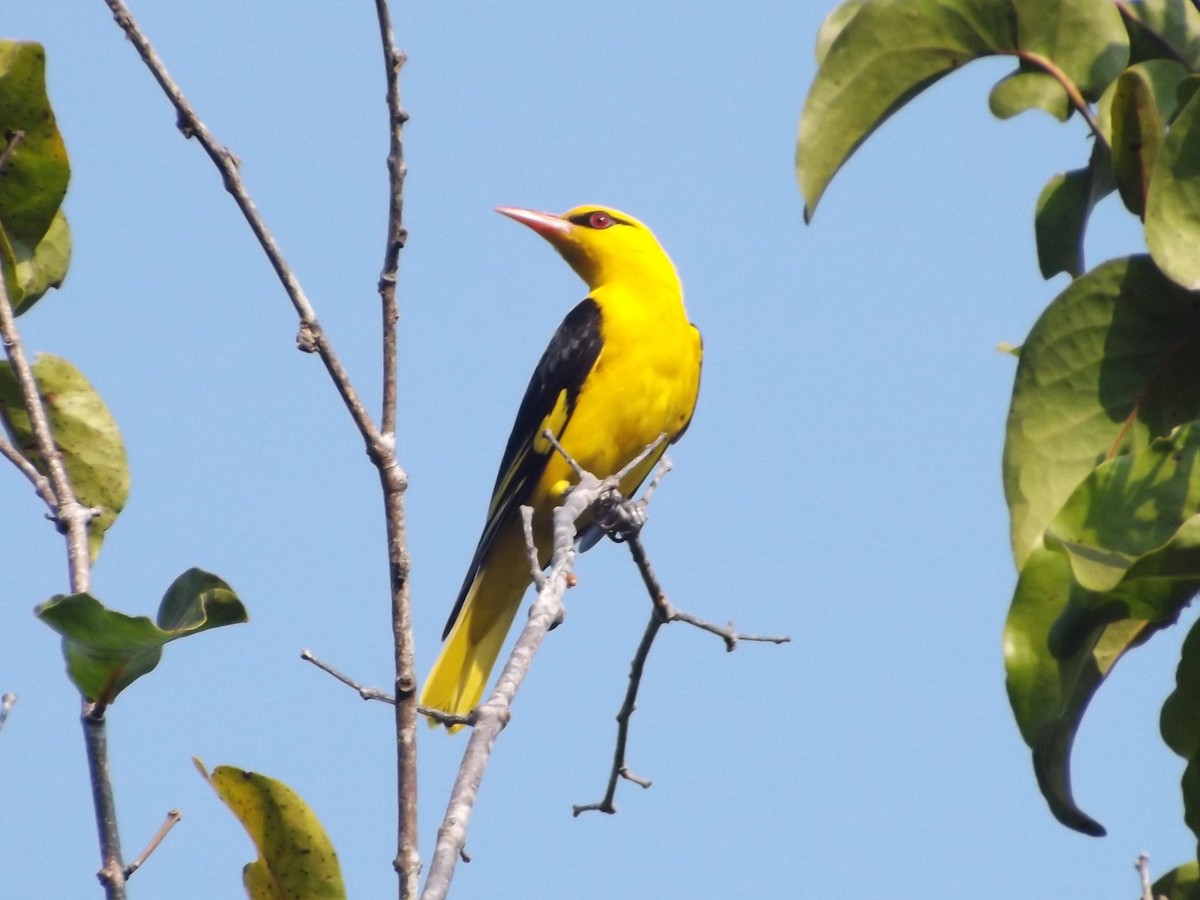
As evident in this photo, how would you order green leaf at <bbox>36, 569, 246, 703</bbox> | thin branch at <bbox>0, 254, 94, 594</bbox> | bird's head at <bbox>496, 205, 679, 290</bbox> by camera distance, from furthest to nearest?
bird's head at <bbox>496, 205, 679, 290</bbox>
thin branch at <bbox>0, 254, 94, 594</bbox>
green leaf at <bbox>36, 569, 246, 703</bbox>

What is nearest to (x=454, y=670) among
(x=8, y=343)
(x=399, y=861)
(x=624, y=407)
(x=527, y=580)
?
(x=527, y=580)

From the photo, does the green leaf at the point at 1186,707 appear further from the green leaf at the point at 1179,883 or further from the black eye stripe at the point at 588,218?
the black eye stripe at the point at 588,218

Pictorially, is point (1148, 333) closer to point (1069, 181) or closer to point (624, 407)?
point (1069, 181)

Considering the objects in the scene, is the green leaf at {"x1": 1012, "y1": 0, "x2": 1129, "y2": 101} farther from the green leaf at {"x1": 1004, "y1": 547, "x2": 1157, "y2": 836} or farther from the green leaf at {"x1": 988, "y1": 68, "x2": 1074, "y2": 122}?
the green leaf at {"x1": 1004, "y1": 547, "x2": 1157, "y2": 836}

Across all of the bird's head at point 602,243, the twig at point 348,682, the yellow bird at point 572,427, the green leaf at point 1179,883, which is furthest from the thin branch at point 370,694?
the bird's head at point 602,243

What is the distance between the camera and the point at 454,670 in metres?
5.21

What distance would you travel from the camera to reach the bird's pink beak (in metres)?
5.81

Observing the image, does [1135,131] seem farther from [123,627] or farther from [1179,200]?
[123,627]

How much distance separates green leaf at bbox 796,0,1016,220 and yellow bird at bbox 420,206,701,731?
2.94 m

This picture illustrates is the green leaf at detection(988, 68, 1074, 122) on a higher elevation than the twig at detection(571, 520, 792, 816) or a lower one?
higher

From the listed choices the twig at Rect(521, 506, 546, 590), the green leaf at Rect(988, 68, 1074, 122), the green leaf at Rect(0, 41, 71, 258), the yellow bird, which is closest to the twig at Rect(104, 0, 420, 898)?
the twig at Rect(521, 506, 546, 590)

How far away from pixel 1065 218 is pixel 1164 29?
271mm

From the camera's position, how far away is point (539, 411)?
16.8 ft

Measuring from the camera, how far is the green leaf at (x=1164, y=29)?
1.82 meters
